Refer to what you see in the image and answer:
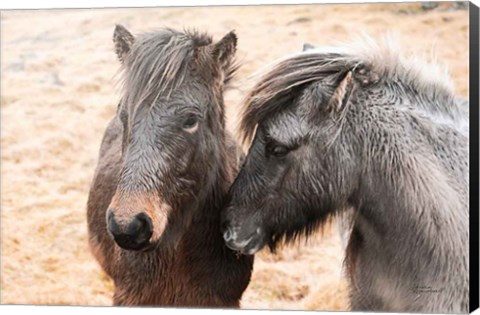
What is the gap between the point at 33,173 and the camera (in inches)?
177

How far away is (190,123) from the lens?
347 centimetres

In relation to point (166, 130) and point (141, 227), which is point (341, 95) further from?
point (141, 227)

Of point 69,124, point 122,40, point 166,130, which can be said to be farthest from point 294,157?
point 69,124

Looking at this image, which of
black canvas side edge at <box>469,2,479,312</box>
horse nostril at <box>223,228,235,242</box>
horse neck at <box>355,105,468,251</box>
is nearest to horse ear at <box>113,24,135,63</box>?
horse nostril at <box>223,228,235,242</box>

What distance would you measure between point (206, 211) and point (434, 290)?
3.26 feet

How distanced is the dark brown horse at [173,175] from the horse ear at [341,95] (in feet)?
1.71

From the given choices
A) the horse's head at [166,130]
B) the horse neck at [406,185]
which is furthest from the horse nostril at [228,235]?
the horse neck at [406,185]

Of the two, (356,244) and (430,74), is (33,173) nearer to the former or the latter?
(356,244)

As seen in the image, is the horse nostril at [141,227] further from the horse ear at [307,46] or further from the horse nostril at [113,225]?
the horse ear at [307,46]

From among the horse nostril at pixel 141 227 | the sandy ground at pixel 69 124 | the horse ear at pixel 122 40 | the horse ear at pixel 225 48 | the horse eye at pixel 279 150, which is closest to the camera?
the horse nostril at pixel 141 227

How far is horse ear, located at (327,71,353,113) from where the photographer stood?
3311mm

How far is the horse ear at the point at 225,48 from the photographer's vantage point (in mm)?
3553

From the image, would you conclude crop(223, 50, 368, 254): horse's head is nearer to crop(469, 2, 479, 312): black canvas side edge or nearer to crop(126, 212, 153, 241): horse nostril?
Result: crop(126, 212, 153, 241): horse nostril

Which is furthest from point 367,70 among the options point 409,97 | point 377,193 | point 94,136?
point 94,136
